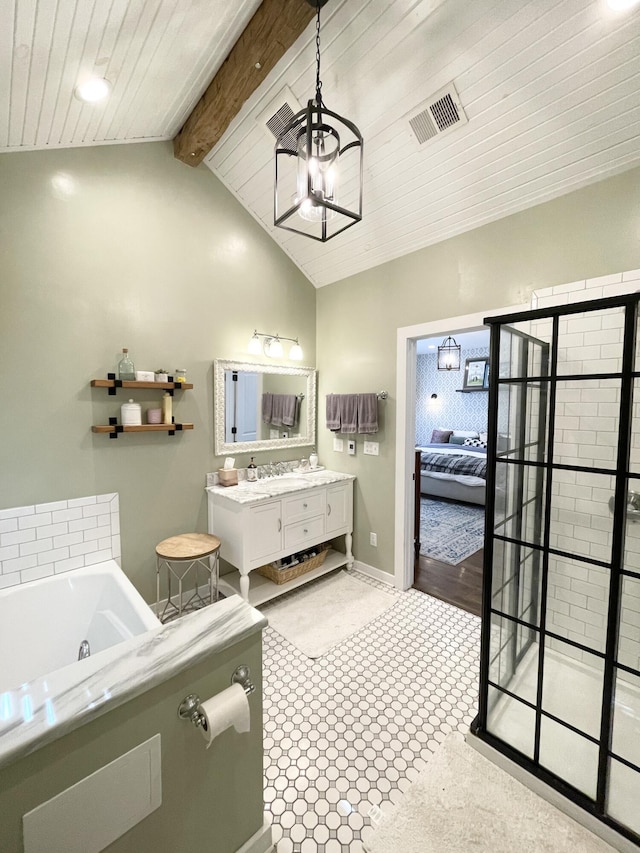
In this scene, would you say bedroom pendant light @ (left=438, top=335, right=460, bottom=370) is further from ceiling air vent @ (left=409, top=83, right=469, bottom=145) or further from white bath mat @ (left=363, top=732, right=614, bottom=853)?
white bath mat @ (left=363, top=732, right=614, bottom=853)

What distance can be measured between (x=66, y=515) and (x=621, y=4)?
11.8 feet

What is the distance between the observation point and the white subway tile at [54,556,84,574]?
2.21 meters

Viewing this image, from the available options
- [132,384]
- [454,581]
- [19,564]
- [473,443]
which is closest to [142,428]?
[132,384]

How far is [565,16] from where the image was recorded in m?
1.49

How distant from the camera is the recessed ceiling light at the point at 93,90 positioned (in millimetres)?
1708

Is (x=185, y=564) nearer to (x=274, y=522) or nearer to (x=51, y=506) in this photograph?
(x=274, y=522)

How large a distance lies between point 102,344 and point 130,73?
1410 millimetres

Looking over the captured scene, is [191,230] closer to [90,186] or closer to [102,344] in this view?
[90,186]

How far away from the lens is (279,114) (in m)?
2.22

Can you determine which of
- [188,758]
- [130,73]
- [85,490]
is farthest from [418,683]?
[130,73]

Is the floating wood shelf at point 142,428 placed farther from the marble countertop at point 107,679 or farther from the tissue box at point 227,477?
the marble countertop at point 107,679

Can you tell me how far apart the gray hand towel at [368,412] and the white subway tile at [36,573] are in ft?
7.68

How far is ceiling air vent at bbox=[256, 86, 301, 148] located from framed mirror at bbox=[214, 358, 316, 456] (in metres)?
1.56

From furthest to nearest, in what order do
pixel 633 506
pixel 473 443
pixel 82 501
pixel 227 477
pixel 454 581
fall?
1. pixel 473 443
2. pixel 454 581
3. pixel 227 477
4. pixel 82 501
5. pixel 633 506
